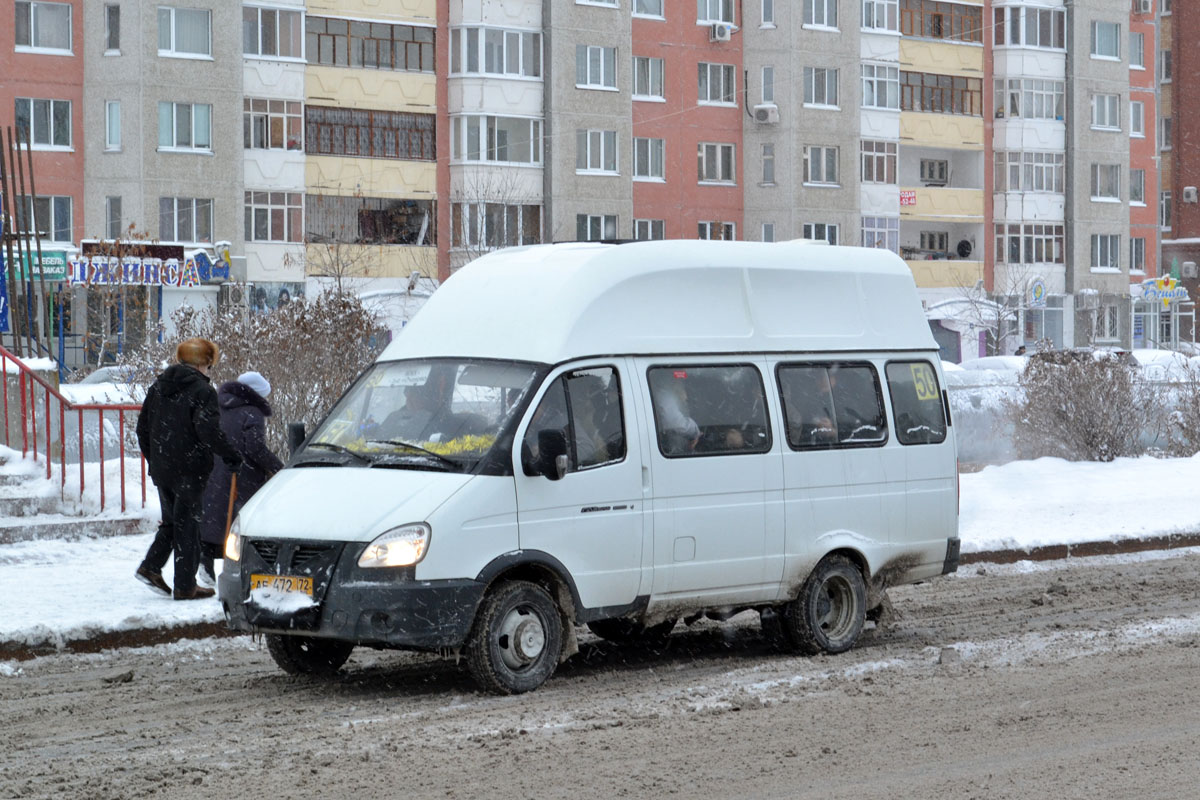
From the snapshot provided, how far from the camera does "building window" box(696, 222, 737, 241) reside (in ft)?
193

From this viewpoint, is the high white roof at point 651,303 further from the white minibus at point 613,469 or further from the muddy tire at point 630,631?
the muddy tire at point 630,631

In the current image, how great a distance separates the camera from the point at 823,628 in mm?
11078

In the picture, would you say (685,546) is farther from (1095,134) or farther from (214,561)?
(1095,134)

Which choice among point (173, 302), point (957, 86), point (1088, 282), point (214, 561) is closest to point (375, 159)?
point (173, 302)

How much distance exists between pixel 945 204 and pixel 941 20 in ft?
22.2

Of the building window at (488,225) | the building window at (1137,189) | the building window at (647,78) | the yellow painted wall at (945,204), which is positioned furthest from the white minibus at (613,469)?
the building window at (1137,189)

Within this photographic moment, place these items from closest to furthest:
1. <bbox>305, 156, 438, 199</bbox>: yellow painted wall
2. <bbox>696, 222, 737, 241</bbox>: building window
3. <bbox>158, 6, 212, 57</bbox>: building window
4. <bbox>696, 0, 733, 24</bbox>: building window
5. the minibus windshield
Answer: the minibus windshield, <bbox>158, 6, 212, 57</bbox>: building window, <bbox>305, 156, 438, 199</bbox>: yellow painted wall, <bbox>696, 222, 737, 241</bbox>: building window, <bbox>696, 0, 733, 24</bbox>: building window

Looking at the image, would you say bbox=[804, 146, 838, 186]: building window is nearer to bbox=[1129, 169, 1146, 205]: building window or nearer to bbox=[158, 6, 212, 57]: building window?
bbox=[1129, 169, 1146, 205]: building window

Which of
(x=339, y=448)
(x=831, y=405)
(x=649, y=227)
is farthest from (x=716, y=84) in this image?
(x=339, y=448)

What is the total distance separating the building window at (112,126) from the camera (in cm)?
4844

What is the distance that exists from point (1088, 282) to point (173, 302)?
36.0 meters

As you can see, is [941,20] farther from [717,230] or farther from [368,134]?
[368,134]

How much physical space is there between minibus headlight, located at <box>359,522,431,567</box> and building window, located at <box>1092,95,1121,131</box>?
63.4 metres

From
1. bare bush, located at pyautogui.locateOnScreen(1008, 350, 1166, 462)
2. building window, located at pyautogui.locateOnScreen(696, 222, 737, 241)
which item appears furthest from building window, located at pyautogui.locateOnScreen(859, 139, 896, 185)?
bare bush, located at pyautogui.locateOnScreen(1008, 350, 1166, 462)
